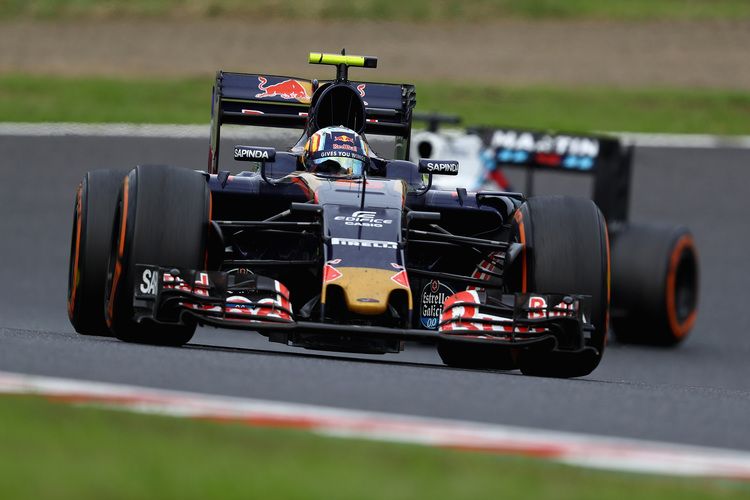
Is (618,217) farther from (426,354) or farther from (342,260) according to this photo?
(342,260)

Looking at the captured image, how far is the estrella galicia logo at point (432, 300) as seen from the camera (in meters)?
9.16

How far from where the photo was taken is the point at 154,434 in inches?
199

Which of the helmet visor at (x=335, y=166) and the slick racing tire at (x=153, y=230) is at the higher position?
the helmet visor at (x=335, y=166)

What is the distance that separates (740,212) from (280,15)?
12.9 meters

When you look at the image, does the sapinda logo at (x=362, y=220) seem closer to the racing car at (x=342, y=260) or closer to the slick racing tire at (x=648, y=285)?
the racing car at (x=342, y=260)

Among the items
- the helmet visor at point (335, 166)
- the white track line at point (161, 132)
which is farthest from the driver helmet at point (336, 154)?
the white track line at point (161, 132)

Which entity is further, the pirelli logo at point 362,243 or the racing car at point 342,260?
the pirelli logo at point 362,243

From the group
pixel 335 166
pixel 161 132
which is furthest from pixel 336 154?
pixel 161 132

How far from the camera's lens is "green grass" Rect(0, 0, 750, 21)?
29484 mm

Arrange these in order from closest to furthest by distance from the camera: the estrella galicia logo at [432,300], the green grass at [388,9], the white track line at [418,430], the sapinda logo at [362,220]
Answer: the white track line at [418,430], the sapinda logo at [362,220], the estrella galicia logo at [432,300], the green grass at [388,9]

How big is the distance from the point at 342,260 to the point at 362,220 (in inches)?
15.9

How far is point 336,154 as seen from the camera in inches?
382

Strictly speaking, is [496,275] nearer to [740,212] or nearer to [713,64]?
[740,212]

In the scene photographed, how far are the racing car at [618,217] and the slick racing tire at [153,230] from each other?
20.8 ft
